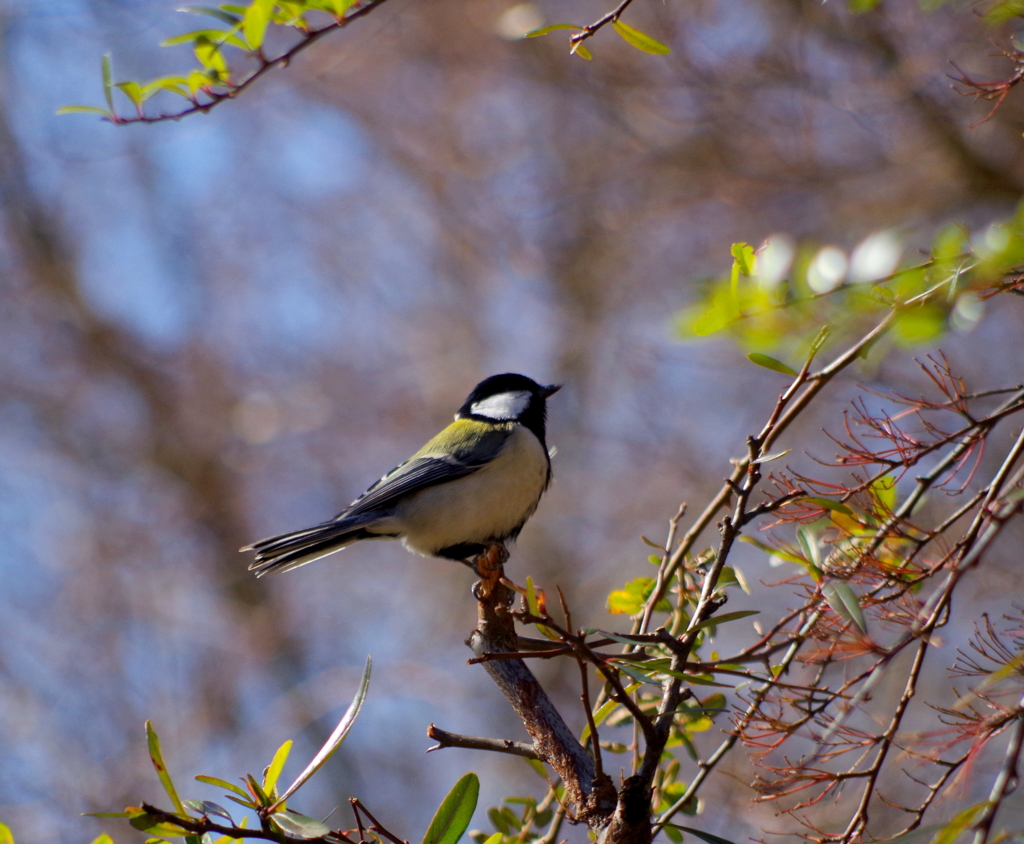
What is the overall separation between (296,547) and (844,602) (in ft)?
7.54

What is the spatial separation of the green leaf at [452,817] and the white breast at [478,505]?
212 cm

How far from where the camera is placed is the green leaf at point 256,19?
56.3 inches

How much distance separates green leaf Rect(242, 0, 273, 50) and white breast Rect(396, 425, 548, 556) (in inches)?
89.7

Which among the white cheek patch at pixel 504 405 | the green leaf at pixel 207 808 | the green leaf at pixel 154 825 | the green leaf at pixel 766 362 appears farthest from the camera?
the white cheek patch at pixel 504 405

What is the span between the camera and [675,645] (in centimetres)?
144

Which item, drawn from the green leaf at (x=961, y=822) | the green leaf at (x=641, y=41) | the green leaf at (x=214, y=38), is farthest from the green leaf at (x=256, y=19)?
the green leaf at (x=961, y=822)

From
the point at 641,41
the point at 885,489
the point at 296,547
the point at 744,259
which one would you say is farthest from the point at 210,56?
the point at 296,547

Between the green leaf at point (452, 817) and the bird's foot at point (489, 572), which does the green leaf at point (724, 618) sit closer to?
the green leaf at point (452, 817)

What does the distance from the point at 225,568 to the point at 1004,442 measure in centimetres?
644

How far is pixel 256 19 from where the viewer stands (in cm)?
146

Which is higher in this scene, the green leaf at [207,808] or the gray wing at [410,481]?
the gray wing at [410,481]

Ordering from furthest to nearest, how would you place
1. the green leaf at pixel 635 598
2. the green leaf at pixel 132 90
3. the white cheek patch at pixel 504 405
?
the white cheek patch at pixel 504 405 < the green leaf at pixel 635 598 < the green leaf at pixel 132 90

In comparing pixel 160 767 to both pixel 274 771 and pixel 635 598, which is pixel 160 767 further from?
pixel 635 598

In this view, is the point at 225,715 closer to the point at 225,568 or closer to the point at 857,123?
the point at 225,568
